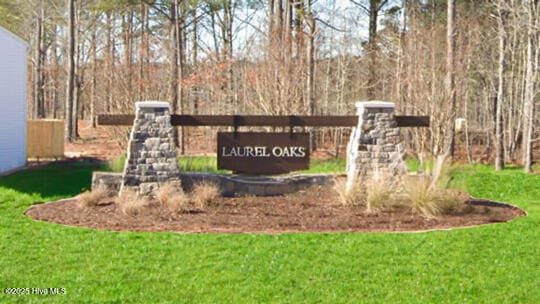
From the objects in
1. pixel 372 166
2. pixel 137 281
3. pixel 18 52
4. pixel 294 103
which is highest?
pixel 18 52

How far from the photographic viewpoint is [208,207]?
1072cm

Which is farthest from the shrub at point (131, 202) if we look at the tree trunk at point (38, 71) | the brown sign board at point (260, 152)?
the tree trunk at point (38, 71)

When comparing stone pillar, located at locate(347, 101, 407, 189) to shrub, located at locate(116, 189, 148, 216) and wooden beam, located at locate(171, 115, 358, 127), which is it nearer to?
wooden beam, located at locate(171, 115, 358, 127)

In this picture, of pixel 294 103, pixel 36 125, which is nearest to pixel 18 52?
pixel 36 125

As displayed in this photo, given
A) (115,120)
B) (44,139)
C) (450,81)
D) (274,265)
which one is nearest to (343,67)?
(450,81)

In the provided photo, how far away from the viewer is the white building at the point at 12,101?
1678cm

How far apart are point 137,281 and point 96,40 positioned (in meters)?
30.1

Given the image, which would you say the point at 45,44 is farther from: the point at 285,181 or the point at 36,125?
the point at 285,181

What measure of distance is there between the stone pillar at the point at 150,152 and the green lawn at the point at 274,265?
200 centimetres

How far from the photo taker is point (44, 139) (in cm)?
1988

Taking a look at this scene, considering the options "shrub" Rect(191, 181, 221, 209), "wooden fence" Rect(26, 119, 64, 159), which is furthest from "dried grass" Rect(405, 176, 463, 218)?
"wooden fence" Rect(26, 119, 64, 159)

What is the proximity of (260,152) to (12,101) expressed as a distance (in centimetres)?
857

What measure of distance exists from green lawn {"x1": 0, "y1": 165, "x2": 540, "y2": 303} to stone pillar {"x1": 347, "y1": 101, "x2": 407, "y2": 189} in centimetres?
232

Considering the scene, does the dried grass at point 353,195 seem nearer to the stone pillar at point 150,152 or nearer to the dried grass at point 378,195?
the dried grass at point 378,195
